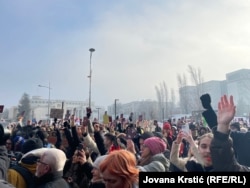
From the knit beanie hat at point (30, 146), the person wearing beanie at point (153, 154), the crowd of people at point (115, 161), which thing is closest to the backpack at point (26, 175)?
the crowd of people at point (115, 161)

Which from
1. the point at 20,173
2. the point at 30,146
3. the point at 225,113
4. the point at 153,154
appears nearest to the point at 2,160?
the point at 20,173

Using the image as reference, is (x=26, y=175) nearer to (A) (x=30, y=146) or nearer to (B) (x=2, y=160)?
(B) (x=2, y=160)

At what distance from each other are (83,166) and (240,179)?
2210 millimetres

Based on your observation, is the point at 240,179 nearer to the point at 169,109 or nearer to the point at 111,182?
the point at 111,182

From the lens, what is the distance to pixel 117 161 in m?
2.33

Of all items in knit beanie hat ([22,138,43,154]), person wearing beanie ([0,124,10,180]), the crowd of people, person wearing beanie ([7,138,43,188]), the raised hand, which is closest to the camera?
the crowd of people

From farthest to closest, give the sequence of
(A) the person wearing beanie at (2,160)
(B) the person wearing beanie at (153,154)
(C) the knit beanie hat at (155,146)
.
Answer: (C) the knit beanie hat at (155,146) < (B) the person wearing beanie at (153,154) < (A) the person wearing beanie at (2,160)

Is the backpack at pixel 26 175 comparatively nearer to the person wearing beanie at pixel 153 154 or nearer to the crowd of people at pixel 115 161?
the crowd of people at pixel 115 161

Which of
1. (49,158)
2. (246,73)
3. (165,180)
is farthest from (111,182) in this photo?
(246,73)

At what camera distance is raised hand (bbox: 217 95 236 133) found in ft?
8.22

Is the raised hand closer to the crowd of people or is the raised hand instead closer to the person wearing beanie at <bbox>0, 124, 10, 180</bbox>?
the crowd of people

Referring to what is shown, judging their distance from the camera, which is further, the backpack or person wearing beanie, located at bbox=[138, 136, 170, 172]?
person wearing beanie, located at bbox=[138, 136, 170, 172]

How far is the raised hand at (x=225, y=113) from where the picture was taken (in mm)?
2506

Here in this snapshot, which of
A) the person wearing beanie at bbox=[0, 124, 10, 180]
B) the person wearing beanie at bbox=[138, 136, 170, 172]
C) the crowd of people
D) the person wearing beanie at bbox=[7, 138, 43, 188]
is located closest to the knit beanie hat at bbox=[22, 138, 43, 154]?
the crowd of people
